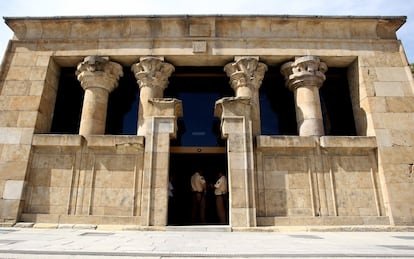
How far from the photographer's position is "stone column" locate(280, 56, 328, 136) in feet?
36.4

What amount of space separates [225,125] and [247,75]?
2.91m

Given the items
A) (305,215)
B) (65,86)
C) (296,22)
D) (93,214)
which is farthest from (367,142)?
(65,86)

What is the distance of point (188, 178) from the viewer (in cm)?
1217

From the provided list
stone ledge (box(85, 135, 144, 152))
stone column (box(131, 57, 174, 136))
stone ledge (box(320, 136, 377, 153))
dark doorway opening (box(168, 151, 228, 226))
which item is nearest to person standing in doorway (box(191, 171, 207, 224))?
dark doorway opening (box(168, 151, 228, 226))

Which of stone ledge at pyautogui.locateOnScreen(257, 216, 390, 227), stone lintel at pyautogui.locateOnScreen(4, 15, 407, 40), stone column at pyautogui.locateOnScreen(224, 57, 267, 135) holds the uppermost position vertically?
stone lintel at pyautogui.locateOnScreen(4, 15, 407, 40)

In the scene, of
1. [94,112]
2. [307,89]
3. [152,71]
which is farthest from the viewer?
[152,71]

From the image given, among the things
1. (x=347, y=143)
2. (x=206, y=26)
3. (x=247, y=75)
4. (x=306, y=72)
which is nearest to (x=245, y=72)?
(x=247, y=75)

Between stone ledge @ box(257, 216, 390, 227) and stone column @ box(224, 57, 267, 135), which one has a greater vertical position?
stone column @ box(224, 57, 267, 135)

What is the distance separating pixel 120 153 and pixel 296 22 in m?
9.39

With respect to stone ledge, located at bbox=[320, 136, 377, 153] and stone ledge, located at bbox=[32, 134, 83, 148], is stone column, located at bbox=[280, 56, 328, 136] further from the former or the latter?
stone ledge, located at bbox=[32, 134, 83, 148]

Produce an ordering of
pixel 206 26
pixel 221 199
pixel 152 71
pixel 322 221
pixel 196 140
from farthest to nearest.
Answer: pixel 206 26 → pixel 196 140 → pixel 152 71 → pixel 221 199 → pixel 322 221

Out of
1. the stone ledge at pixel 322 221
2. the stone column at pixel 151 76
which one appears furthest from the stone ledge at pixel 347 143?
the stone column at pixel 151 76

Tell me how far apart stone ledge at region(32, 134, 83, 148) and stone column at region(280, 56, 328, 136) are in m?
8.69

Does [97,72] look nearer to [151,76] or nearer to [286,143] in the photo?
[151,76]
